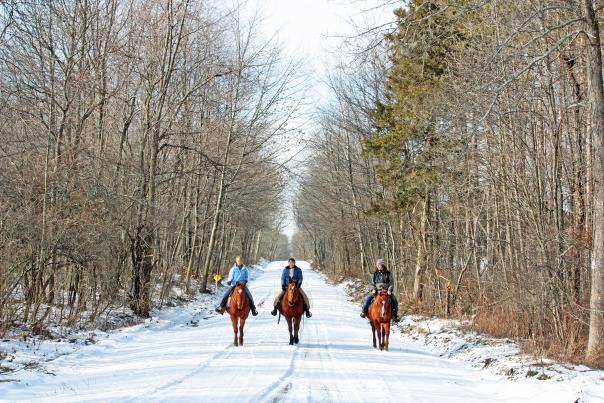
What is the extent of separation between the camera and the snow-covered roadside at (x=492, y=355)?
8.87 metres

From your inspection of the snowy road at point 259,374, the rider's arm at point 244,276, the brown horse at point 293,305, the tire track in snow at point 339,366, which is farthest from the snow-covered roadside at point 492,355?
the rider's arm at point 244,276

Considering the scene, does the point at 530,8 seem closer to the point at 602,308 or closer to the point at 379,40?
the point at 379,40

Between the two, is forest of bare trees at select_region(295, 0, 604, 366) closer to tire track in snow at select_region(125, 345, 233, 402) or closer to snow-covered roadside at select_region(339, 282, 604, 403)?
snow-covered roadside at select_region(339, 282, 604, 403)

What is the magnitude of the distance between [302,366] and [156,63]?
14.3m

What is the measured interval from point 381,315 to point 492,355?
9.97 feet

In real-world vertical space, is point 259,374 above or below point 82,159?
below

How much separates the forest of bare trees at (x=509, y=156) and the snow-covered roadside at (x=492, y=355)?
0.50 metres

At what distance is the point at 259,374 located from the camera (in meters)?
9.80

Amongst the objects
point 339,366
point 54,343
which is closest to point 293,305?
point 339,366

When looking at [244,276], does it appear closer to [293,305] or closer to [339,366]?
[293,305]

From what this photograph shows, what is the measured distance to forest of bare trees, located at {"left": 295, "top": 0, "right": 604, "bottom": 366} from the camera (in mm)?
10094

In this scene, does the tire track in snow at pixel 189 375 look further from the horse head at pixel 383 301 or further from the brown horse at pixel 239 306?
the horse head at pixel 383 301

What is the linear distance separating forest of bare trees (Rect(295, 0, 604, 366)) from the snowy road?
2072mm

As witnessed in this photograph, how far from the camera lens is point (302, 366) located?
35.8ft
